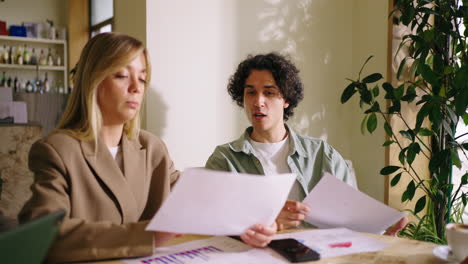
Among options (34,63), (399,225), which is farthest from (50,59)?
(399,225)

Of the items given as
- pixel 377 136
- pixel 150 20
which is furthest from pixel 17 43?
pixel 377 136

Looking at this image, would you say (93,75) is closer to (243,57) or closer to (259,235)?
(259,235)

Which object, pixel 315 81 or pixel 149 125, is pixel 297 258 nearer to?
pixel 149 125

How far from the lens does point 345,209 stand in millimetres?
1223

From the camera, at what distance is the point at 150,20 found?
7.77 ft

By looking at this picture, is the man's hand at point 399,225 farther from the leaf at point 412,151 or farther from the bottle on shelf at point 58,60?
the bottle on shelf at point 58,60

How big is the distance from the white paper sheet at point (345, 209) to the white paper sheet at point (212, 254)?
0.75ft

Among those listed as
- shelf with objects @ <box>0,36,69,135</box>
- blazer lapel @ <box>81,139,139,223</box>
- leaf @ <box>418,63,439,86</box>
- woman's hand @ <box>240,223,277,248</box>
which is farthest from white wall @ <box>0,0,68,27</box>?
woman's hand @ <box>240,223,277,248</box>

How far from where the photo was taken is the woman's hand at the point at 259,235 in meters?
1.04

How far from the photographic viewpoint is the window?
440cm

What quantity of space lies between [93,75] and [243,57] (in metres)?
1.68

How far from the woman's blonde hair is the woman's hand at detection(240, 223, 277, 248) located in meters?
0.49

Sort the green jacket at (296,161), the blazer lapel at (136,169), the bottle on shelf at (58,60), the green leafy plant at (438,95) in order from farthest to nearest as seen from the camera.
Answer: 1. the bottle on shelf at (58,60)
2. the green leafy plant at (438,95)
3. the green jacket at (296,161)
4. the blazer lapel at (136,169)

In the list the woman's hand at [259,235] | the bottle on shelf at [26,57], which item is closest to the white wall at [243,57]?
the woman's hand at [259,235]
